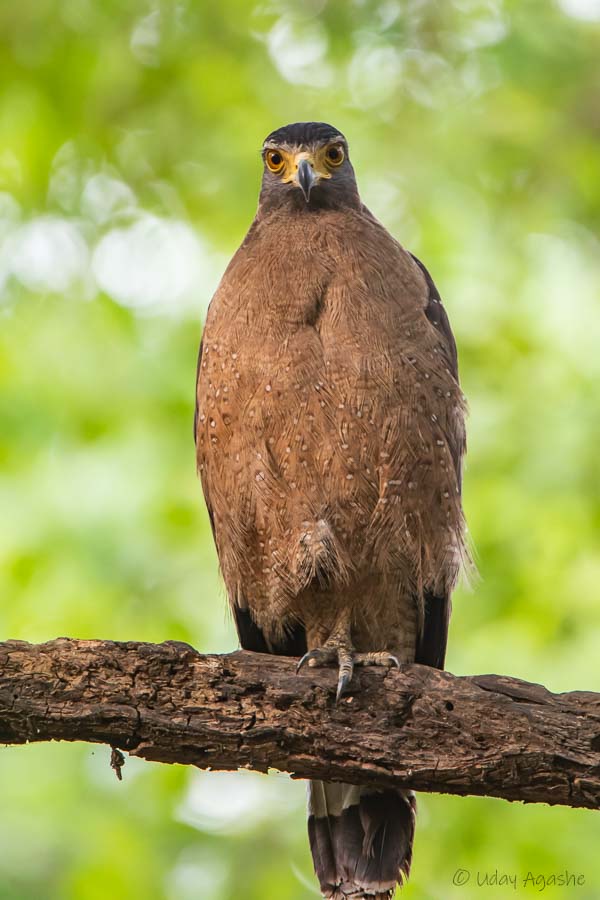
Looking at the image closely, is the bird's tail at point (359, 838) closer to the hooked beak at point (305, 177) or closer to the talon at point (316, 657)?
the talon at point (316, 657)

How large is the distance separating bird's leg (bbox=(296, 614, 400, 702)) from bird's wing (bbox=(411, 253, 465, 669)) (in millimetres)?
518

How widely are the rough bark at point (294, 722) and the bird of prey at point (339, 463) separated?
457mm

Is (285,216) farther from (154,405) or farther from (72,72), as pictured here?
(72,72)

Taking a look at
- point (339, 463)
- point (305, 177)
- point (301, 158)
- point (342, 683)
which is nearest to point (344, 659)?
point (342, 683)

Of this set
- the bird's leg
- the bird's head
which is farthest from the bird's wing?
the bird's head

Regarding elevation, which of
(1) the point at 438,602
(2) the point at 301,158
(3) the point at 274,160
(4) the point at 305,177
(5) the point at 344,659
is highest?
(3) the point at 274,160

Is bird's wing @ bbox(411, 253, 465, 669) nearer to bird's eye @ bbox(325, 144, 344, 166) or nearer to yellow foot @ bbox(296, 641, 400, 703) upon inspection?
yellow foot @ bbox(296, 641, 400, 703)

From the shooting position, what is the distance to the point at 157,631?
20.1ft

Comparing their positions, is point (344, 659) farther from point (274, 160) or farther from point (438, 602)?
point (274, 160)

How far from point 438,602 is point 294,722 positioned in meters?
1.31

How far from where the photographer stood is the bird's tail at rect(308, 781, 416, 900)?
14.9ft

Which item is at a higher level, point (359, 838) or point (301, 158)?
point (301, 158)

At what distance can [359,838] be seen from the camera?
469cm

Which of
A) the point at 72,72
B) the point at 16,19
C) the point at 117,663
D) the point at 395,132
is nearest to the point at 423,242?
the point at 395,132
